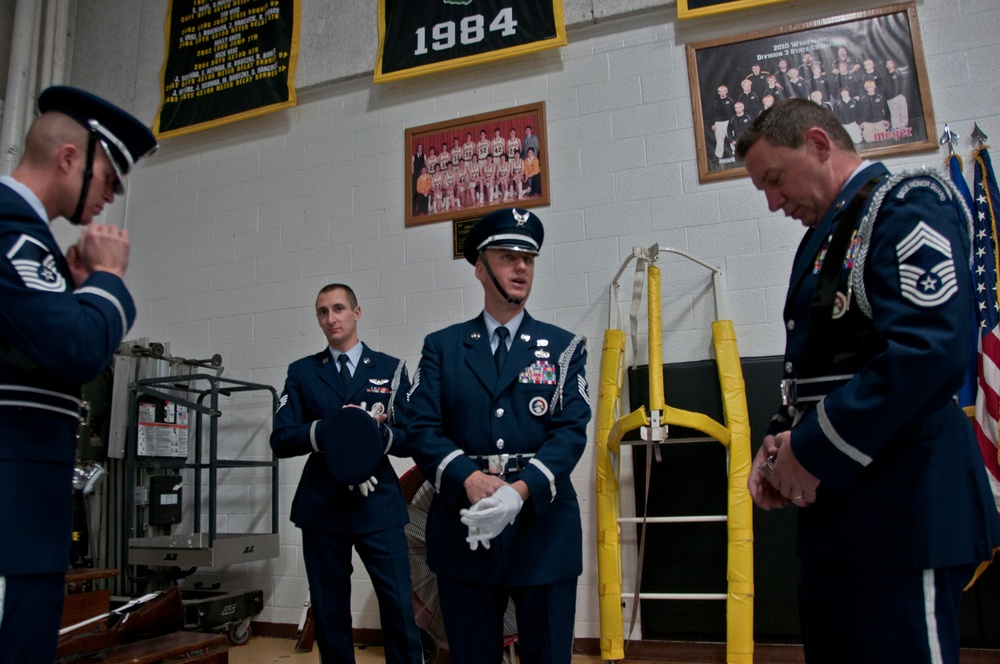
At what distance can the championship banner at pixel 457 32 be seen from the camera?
4.17 meters

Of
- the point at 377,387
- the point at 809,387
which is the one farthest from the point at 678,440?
the point at 809,387

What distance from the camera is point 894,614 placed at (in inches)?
42.5

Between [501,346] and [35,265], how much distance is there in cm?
109

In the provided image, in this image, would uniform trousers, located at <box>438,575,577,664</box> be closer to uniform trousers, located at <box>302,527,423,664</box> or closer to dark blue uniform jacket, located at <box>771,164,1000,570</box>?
dark blue uniform jacket, located at <box>771,164,1000,570</box>

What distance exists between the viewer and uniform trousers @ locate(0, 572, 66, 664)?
3.58ft

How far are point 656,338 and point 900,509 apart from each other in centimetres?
229

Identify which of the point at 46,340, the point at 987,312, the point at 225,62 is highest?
the point at 225,62

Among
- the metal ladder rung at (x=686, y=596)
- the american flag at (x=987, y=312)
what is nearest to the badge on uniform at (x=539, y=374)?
the metal ladder rung at (x=686, y=596)

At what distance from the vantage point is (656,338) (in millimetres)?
3379

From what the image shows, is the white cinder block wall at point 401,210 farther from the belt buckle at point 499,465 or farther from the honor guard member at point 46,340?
the honor guard member at point 46,340

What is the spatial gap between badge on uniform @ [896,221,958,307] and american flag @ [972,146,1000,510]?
225 centimetres

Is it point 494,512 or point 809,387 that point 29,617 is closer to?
point 494,512

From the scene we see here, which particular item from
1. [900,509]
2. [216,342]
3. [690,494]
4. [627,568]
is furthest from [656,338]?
[216,342]

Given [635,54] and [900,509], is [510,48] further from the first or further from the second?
[900,509]
